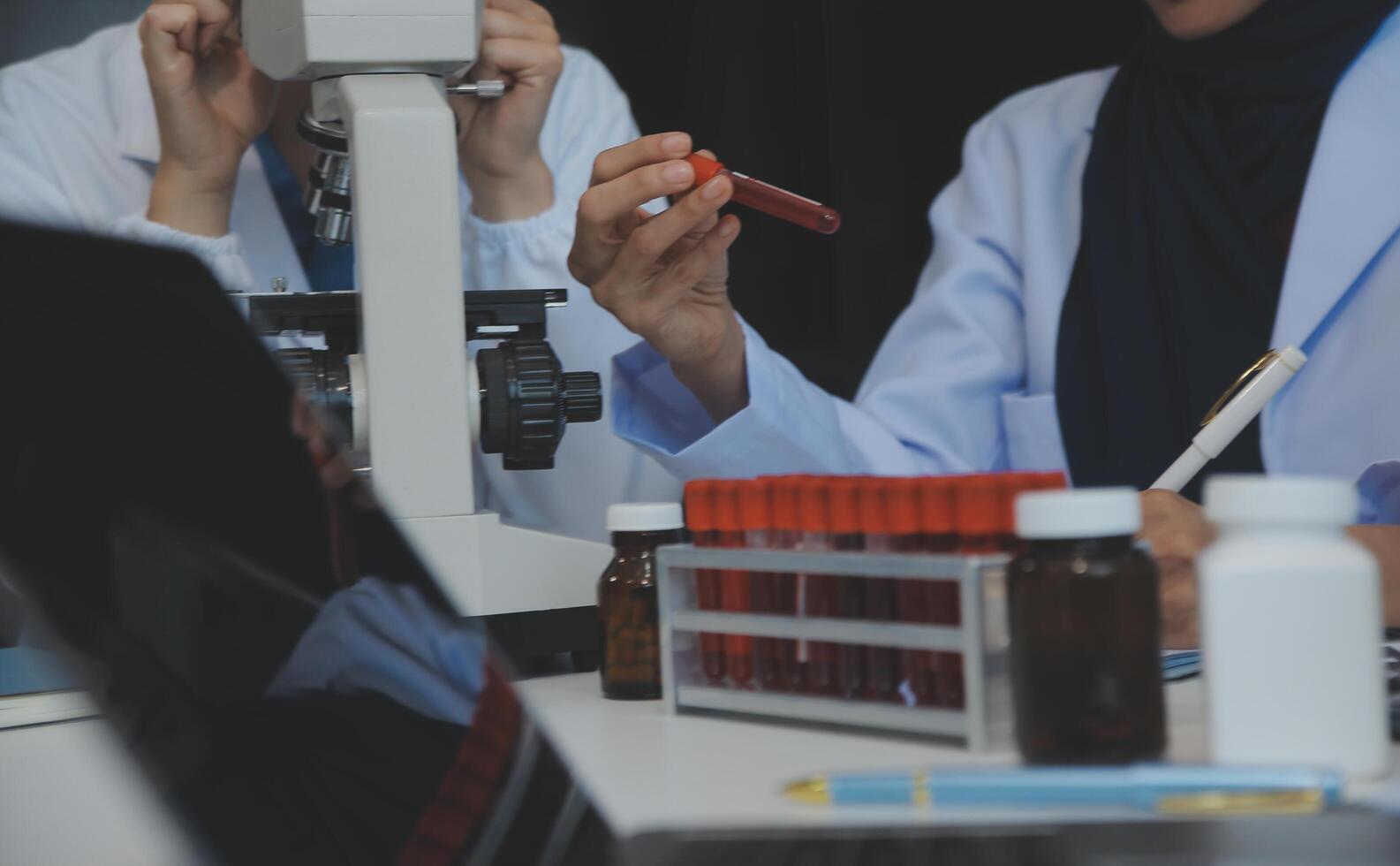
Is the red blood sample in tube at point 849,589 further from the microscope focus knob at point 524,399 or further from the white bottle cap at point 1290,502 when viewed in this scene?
the microscope focus knob at point 524,399

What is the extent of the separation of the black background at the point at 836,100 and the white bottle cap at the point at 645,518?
118 centimetres

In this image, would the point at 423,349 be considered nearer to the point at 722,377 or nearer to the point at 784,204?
the point at 784,204

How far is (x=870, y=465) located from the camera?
47.9 inches

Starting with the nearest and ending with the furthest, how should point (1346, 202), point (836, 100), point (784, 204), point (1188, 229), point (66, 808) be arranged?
point (66, 808), point (784, 204), point (1346, 202), point (1188, 229), point (836, 100)

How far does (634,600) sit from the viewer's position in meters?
0.62

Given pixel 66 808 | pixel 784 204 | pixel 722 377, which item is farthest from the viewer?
pixel 722 377

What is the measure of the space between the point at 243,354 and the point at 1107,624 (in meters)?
0.28

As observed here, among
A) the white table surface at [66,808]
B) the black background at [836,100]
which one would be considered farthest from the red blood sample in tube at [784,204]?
the black background at [836,100]

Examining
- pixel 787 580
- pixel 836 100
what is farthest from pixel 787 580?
pixel 836 100

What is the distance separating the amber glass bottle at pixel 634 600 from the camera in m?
0.62

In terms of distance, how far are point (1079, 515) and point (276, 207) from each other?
110 centimetres

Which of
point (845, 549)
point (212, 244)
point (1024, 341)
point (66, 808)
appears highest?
point (212, 244)

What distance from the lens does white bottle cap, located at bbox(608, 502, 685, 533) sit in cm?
62

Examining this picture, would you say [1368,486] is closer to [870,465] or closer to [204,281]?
[870,465]
